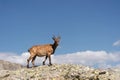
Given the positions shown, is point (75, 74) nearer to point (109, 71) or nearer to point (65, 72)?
point (65, 72)

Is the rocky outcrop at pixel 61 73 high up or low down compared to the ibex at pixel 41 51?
down

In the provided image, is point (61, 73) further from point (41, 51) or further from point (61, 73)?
point (41, 51)

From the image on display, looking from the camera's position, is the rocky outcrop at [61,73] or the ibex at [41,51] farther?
the ibex at [41,51]

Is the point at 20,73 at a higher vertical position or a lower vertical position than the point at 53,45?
lower

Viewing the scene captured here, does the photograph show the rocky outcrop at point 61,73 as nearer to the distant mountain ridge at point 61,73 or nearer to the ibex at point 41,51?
the distant mountain ridge at point 61,73

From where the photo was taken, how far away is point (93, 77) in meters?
39.2

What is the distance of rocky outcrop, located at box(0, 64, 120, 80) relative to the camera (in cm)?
3903

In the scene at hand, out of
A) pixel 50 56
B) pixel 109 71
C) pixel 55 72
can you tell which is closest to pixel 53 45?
pixel 50 56

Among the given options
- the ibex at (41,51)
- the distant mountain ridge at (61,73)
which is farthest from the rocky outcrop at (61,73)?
the ibex at (41,51)

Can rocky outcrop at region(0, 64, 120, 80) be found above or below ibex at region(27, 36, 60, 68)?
below

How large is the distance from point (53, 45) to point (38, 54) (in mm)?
2110

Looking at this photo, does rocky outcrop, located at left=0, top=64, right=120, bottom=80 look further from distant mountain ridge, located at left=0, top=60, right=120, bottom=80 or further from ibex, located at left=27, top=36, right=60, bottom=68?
ibex, located at left=27, top=36, right=60, bottom=68

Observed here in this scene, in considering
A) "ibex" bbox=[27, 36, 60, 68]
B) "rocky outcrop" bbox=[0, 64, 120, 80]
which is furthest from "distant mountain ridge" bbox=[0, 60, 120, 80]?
"ibex" bbox=[27, 36, 60, 68]

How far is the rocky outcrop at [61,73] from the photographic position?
39.0 m
